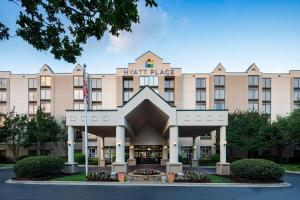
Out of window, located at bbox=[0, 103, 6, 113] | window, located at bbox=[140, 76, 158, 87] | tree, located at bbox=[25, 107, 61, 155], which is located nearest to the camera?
tree, located at bbox=[25, 107, 61, 155]

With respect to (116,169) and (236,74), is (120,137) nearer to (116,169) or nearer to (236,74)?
(116,169)

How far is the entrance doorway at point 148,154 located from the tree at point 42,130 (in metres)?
16.3

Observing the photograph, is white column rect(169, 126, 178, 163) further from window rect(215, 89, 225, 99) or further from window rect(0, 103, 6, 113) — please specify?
window rect(0, 103, 6, 113)

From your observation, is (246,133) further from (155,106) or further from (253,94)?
(155,106)

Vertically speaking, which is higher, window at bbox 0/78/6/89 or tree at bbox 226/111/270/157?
window at bbox 0/78/6/89

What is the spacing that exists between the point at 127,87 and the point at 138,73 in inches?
144

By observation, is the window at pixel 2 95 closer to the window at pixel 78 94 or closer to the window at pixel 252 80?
the window at pixel 78 94

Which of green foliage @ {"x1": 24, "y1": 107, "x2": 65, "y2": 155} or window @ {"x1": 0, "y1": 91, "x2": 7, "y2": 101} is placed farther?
window @ {"x1": 0, "y1": 91, "x2": 7, "y2": 101}

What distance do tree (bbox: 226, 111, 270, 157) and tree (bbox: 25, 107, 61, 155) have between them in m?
30.5

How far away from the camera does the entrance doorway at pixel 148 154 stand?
46.1 m

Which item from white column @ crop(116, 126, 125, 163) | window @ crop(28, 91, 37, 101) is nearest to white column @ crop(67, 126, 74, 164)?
white column @ crop(116, 126, 125, 163)

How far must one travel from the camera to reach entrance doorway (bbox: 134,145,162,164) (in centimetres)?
4609

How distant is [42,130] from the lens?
50.8 meters

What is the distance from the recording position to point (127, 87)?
56688 millimetres
